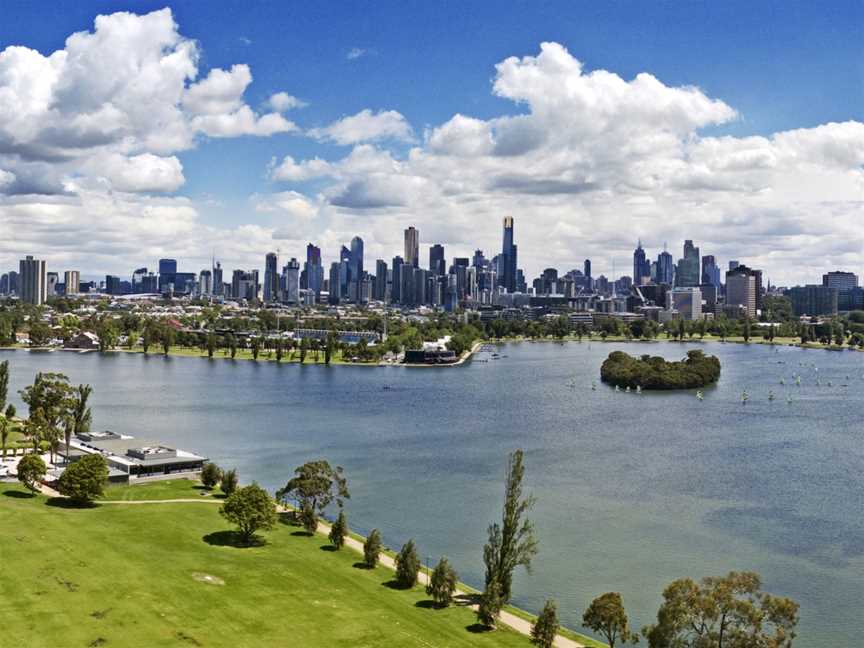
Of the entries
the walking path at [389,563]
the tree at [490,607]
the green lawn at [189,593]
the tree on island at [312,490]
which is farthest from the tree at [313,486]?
the tree at [490,607]

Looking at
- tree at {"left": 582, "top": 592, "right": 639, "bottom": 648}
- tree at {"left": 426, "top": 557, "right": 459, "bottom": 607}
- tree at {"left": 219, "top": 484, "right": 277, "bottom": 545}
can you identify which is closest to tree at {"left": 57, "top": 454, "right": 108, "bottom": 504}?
tree at {"left": 219, "top": 484, "right": 277, "bottom": 545}

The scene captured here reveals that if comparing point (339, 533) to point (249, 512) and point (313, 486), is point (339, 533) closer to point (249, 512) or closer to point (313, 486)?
point (249, 512)

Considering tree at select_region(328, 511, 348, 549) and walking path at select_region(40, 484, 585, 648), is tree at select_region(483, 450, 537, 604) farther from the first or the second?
tree at select_region(328, 511, 348, 549)

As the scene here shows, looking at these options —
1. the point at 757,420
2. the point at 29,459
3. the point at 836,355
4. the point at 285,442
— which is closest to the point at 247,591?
the point at 29,459

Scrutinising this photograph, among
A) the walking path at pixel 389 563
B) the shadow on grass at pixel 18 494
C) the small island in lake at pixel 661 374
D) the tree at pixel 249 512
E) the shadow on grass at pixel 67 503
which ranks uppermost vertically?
the small island in lake at pixel 661 374

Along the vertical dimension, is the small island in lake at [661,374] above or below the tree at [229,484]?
above

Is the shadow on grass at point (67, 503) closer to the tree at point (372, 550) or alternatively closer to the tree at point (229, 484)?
the tree at point (229, 484)

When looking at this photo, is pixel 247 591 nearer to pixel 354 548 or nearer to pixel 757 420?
pixel 354 548
